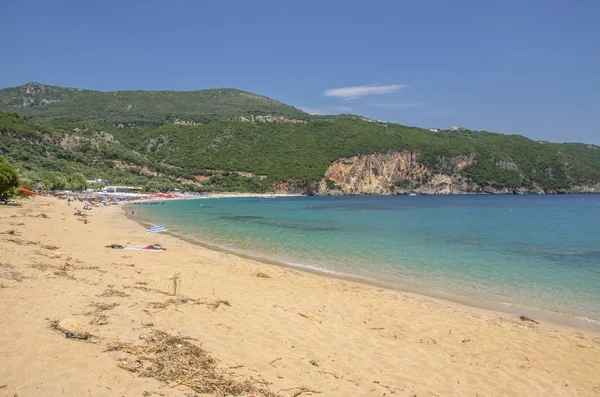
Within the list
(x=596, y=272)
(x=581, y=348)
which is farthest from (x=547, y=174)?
(x=581, y=348)

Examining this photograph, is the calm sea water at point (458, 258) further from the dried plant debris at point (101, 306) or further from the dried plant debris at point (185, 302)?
the dried plant debris at point (101, 306)

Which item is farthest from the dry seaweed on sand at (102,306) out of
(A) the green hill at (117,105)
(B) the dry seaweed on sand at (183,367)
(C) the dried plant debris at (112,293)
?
(A) the green hill at (117,105)

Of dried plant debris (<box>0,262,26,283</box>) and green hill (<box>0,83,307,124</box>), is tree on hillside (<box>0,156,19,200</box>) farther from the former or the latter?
green hill (<box>0,83,307,124</box>)

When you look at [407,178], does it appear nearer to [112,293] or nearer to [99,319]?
[112,293]

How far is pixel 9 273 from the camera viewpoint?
7.48 m

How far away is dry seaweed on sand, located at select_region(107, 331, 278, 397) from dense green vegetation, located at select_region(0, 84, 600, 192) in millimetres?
88133

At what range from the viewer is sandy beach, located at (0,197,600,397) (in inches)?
169

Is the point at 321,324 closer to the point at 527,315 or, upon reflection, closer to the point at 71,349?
the point at 71,349

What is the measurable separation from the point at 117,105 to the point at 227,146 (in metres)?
52.6

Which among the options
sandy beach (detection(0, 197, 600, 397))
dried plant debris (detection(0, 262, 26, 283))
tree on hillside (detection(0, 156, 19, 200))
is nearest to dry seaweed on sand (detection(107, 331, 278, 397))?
sandy beach (detection(0, 197, 600, 397))

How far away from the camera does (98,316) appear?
19.6 ft

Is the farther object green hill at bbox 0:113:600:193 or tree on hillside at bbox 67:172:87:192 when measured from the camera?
green hill at bbox 0:113:600:193

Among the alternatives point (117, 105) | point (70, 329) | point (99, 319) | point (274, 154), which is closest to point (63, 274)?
point (99, 319)

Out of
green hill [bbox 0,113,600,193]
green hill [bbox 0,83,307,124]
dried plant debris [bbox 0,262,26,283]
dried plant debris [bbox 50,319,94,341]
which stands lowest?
dried plant debris [bbox 50,319,94,341]
